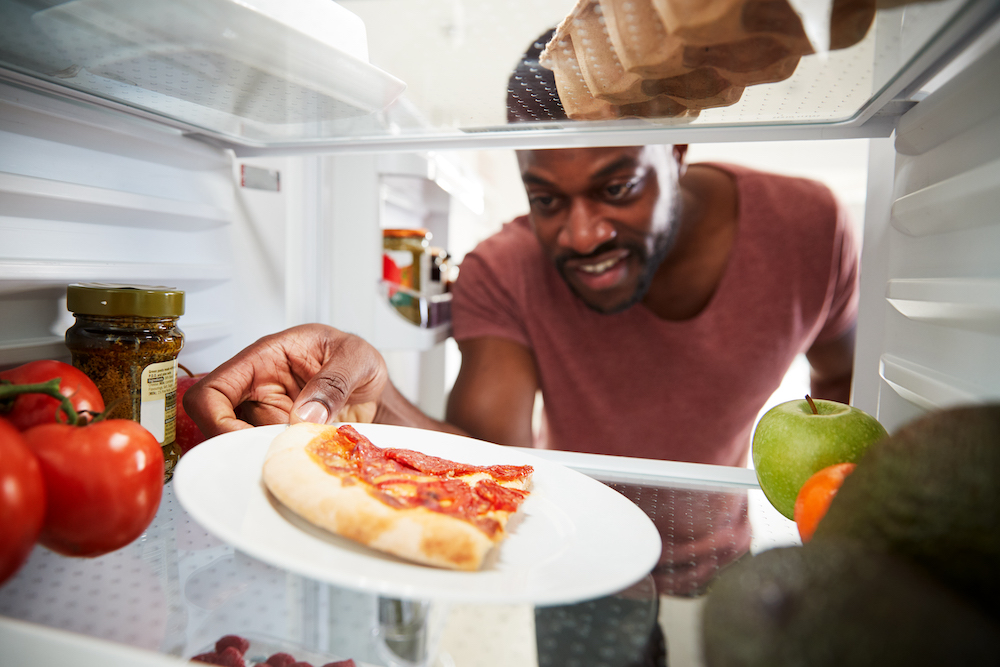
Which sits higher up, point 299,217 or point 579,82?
point 579,82

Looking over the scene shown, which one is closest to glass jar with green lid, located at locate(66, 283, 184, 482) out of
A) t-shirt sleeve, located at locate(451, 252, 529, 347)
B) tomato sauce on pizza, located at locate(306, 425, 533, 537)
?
tomato sauce on pizza, located at locate(306, 425, 533, 537)

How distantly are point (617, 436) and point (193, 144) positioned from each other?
4.31ft

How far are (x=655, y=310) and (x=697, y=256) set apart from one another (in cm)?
20

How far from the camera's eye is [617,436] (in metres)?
1.68

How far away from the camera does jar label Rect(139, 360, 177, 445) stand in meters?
0.70

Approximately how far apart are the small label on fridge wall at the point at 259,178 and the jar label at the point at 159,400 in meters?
0.51

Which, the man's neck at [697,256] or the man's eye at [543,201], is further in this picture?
the man's neck at [697,256]

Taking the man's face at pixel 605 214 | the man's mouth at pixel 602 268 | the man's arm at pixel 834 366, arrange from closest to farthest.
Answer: the man's face at pixel 605 214 → the man's mouth at pixel 602 268 → the man's arm at pixel 834 366

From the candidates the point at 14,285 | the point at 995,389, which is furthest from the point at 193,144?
the point at 995,389

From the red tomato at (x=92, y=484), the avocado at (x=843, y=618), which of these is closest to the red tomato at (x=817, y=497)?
the avocado at (x=843, y=618)

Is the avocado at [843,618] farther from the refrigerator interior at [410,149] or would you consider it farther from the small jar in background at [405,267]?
the small jar in background at [405,267]

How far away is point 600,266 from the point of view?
1.47m

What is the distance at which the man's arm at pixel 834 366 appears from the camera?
1707mm

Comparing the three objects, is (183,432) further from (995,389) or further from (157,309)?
(995,389)
